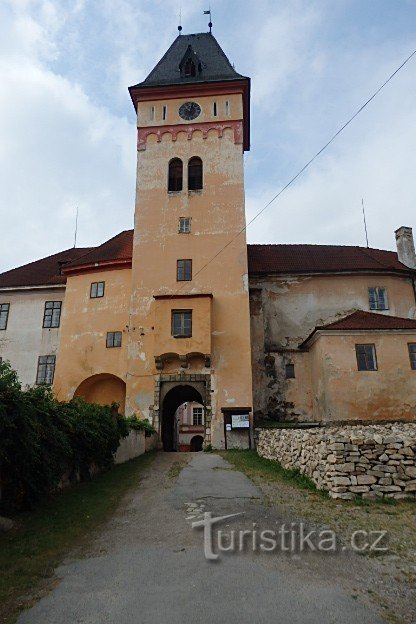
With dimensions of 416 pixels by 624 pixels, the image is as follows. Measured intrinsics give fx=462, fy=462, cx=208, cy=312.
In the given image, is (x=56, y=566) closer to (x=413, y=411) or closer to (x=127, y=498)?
(x=127, y=498)

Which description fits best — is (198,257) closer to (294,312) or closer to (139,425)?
(294,312)

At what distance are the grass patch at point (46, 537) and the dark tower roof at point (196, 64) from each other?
26040 millimetres

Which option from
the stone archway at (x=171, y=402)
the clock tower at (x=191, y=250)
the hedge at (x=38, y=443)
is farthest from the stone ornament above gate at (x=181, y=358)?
the hedge at (x=38, y=443)

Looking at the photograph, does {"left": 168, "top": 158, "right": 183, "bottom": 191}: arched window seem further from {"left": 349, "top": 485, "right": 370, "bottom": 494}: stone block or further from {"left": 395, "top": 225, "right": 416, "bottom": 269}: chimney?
{"left": 349, "top": 485, "right": 370, "bottom": 494}: stone block

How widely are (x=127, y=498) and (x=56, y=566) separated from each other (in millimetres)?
4510

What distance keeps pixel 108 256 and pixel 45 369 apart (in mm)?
7589

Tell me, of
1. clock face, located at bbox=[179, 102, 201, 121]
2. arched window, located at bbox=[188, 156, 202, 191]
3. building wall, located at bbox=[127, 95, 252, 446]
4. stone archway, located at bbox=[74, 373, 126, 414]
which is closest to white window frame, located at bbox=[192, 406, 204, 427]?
stone archway, located at bbox=[74, 373, 126, 414]

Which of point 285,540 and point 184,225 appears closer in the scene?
point 285,540

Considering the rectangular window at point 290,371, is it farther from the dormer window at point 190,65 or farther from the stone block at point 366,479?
the dormer window at point 190,65

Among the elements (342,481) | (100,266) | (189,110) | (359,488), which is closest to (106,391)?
(100,266)

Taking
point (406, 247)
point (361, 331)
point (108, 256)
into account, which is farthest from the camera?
point (406, 247)

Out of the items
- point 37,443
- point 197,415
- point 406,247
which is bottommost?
point 37,443

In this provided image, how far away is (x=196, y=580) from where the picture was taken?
5496 millimetres

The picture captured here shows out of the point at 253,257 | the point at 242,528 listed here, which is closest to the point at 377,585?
the point at 242,528
